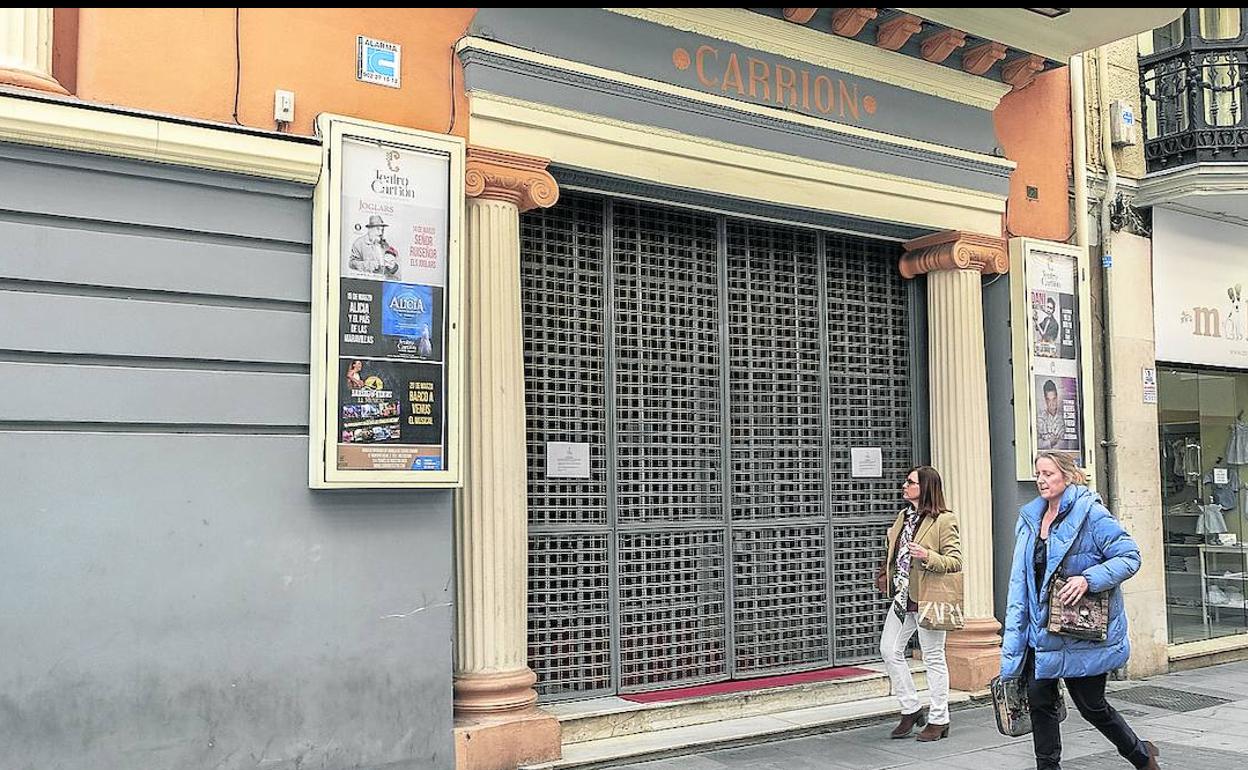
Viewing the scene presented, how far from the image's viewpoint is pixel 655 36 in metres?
7.60

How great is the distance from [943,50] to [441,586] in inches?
228

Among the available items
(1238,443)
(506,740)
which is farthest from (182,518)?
(1238,443)

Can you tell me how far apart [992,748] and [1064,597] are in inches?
88.6

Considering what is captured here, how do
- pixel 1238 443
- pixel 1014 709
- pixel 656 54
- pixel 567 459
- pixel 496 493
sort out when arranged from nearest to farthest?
pixel 1014 709 < pixel 496 493 < pixel 656 54 < pixel 567 459 < pixel 1238 443

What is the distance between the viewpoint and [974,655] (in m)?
8.97

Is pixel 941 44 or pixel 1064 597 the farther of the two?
pixel 941 44

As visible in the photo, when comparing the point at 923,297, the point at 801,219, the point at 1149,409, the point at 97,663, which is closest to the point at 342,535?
the point at 97,663

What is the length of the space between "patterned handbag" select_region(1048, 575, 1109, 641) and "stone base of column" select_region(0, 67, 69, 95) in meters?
5.64

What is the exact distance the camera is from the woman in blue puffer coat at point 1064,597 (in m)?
5.58

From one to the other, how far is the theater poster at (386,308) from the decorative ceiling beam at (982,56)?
476 cm

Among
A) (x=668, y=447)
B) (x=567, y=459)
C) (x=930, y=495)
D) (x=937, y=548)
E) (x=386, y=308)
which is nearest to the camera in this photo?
(x=386, y=308)

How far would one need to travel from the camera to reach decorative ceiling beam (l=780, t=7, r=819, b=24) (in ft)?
26.2

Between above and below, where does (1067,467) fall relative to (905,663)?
above

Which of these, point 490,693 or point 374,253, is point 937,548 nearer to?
point 490,693
